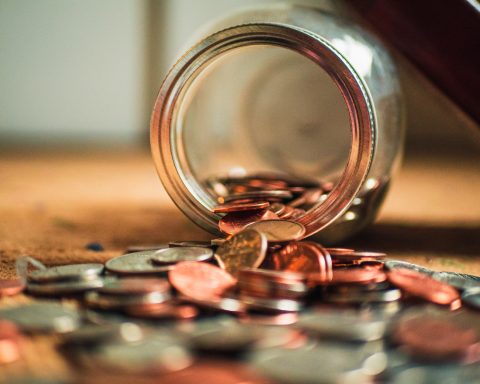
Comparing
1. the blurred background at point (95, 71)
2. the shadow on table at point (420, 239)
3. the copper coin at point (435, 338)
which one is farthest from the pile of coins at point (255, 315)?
the blurred background at point (95, 71)

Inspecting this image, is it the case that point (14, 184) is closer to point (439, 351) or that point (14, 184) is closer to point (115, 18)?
point (439, 351)

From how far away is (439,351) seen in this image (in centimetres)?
58

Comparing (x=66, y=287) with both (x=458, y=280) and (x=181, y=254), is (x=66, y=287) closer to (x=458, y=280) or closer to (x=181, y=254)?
(x=181, y=254)

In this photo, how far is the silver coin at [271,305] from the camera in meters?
0.67

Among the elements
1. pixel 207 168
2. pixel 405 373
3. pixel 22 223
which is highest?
pixel 207 168

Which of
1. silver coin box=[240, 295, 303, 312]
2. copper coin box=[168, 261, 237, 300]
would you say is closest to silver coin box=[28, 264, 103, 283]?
copper coin box=[168, 261, 237, 300]

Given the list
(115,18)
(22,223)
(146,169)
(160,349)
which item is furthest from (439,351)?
(115,18)

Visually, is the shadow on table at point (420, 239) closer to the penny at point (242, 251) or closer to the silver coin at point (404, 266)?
the silver coin at point (404, 266)

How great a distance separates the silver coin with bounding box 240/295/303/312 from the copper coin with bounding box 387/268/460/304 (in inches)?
5.9

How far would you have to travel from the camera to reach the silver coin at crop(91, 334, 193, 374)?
1.77ft

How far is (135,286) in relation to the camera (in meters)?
0.70

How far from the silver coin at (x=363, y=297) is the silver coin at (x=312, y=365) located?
5.1 inches

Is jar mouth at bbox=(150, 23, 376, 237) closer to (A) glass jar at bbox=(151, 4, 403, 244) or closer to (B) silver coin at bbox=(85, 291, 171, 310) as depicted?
(A) glass jar at bbox=(151, 4, 403, 244)

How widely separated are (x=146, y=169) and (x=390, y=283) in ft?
6.22
